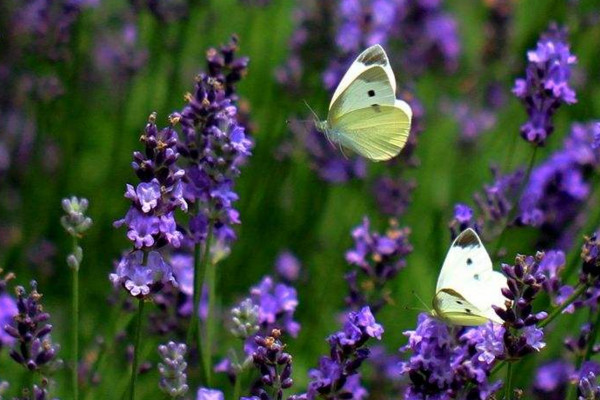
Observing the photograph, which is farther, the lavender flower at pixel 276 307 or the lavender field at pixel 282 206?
the lavender flower at pixel 276 307

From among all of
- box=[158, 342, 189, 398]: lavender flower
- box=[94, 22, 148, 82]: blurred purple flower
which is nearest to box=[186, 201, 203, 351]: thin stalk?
box=[158, 342, 189, 398]: lavender flower

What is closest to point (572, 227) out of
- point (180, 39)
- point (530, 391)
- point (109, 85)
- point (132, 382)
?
point (530, 391)

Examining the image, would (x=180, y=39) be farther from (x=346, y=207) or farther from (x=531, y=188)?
→ (x=531, y=188)

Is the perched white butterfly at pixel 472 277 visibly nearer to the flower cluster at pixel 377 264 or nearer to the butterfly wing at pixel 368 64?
the flower cluster at pixel 377 264

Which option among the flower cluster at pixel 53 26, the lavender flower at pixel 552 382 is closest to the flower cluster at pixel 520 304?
the lavender flower at pixel 552 382

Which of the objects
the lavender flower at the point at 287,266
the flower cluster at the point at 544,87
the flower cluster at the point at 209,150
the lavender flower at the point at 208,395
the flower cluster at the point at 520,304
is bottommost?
the lavender flower at the point at 208,395

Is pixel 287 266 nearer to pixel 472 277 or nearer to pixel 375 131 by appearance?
pixel 375 131

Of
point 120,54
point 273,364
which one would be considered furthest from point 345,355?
point 120,54

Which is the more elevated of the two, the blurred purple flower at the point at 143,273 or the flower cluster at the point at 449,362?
the blurred purple flower at the point at 143,273

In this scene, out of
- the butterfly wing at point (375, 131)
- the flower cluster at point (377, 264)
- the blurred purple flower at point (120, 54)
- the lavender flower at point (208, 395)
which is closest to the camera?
the lavender flower at point (208, 395)
